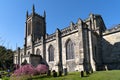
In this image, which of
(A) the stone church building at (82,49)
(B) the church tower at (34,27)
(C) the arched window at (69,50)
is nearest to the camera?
(A) the stone church building at (82,49)

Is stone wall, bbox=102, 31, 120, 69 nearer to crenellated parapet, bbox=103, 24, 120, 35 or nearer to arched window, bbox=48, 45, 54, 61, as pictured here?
crenellated parapet, bbox=103, 24, 120, 35

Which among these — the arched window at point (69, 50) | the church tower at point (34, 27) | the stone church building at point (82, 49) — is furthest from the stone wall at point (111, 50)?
the church tower at point (34, 27)

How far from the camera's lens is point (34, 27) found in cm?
6062

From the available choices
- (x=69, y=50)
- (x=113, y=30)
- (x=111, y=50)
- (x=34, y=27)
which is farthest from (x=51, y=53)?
(x=34, y=27)

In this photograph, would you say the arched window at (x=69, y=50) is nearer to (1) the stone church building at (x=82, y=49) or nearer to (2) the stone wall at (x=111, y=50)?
(1) the stone church building at (x=82, y=49)

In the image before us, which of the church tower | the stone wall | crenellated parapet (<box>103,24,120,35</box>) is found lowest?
the stone wall

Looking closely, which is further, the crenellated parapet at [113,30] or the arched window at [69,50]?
the arched window at [69,50]

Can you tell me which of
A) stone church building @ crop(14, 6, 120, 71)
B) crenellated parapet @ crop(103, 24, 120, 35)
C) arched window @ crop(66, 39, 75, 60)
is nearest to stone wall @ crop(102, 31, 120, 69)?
stone church building @ crop(14, 6, 120, 71)

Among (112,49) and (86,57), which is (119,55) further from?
(86,57)

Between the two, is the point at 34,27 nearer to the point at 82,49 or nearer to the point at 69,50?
the point at 69,50

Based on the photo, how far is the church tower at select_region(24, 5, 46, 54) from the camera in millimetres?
59719

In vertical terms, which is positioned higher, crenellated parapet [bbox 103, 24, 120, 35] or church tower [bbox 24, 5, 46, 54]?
church tower [bbox 24, 5, 46, 54]

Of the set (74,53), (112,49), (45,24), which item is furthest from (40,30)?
(112,49)

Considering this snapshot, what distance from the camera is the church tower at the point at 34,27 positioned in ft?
196
